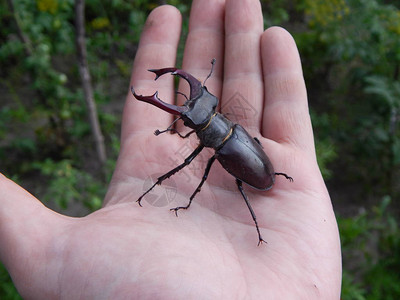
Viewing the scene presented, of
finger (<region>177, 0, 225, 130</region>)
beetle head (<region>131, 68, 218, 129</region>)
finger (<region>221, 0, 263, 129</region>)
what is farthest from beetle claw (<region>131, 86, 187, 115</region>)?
finger (<region>177, 0, 225, 130</region>)

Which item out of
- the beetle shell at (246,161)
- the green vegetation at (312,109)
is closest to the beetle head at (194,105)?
the beetle shell at (246,161)

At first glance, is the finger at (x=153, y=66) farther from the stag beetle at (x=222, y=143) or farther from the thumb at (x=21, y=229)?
the thumb at (x=21, y=229)

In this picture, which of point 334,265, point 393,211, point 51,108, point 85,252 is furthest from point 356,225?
point 51,108

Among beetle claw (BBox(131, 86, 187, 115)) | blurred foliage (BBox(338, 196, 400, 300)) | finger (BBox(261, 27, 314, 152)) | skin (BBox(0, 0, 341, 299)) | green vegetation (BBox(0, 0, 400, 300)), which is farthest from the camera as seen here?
green vegetation (BBox(0, 0, 400, 300))

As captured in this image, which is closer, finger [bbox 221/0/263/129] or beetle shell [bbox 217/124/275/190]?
beetle shell [bbox 217/124/275/190]

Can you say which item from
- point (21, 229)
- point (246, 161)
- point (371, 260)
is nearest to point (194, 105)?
point (246, 161)

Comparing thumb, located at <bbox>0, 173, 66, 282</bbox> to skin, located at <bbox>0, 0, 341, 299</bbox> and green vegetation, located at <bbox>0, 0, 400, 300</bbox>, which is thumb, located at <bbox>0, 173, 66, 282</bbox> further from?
green vegetation, located at <bbox>0, 0, 400, 300</bbox>
